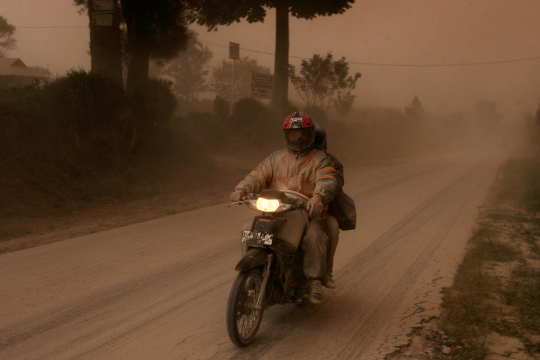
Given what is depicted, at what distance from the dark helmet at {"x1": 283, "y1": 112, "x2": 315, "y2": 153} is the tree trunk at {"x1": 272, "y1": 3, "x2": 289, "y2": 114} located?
23.2 meters

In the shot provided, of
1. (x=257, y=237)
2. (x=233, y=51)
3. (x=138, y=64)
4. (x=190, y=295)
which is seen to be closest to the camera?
(x=257, y=237)

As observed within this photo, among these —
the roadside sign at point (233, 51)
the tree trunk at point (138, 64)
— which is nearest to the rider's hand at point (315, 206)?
the tree trunk at point (138, 64)

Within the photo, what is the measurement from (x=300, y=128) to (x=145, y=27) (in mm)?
13977

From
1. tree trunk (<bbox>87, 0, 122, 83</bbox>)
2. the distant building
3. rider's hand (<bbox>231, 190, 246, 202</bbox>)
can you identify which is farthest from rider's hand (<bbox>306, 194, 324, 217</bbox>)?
the distant building

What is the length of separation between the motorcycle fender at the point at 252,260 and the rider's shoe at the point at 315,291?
64cm

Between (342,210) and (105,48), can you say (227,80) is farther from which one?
(342,210)

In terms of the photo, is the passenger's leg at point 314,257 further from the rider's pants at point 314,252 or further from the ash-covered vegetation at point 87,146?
the ash-covered vegetation at point 87,146

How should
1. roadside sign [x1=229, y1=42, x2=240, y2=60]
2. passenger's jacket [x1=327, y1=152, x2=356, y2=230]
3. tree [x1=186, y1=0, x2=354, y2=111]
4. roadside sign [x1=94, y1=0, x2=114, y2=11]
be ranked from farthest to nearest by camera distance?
roadside sign [x1=229, y1=42, x2=240, y2=60]
tree [x1=186, y1=0, x2=354, y2=111]
roadside sign [x1=94, y1=0, x2=114, y2=11]
passenger's jacket [x1=327, y1=152, x2=356, y2=230]

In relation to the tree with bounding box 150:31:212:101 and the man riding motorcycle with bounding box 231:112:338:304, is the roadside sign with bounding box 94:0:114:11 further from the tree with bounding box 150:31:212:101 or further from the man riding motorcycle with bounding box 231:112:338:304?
the tree with bounding box 150:31:212:101

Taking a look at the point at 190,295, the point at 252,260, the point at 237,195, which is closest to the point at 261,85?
the point at 190,295

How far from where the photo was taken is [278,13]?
27.9 meters

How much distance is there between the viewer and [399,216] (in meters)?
10.8

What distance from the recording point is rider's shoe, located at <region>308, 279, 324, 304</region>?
4.89 m

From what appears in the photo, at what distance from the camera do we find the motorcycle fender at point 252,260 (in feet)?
14.2
